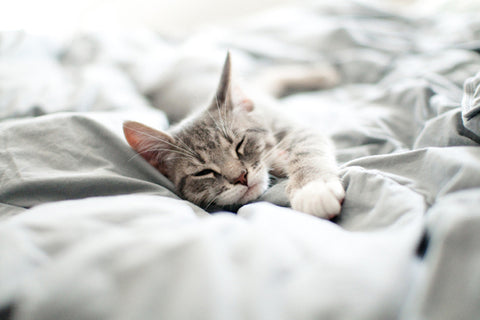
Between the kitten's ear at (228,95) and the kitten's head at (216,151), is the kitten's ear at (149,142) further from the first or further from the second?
the kitten's ear at (228,95)

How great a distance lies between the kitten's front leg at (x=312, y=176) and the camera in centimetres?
65

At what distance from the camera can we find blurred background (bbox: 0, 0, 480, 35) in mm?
2246

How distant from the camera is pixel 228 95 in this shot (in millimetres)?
1057

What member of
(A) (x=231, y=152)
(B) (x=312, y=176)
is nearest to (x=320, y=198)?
(B) (x=312, y=176)

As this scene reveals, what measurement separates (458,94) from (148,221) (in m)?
1.04

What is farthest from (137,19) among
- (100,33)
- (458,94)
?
(458,94)

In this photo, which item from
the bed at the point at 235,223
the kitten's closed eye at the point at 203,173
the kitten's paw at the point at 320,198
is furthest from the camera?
the kitten's closed eye at the point at 203,173

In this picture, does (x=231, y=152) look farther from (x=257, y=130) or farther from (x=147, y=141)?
(x=147, y=141)

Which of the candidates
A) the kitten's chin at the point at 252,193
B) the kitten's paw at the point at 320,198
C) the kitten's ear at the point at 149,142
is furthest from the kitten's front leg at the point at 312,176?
the kitten's ear at the point at 149,142

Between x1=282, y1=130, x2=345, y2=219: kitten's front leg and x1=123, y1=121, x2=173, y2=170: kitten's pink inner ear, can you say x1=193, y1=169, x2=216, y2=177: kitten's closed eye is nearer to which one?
x1=123, y1=121, x2=173, y2=170: kitten's pink inner ear

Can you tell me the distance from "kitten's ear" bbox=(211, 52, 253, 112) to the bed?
289mm

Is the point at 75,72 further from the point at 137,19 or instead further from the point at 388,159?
the point at 137,19

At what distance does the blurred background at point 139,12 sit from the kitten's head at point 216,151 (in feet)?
5.15

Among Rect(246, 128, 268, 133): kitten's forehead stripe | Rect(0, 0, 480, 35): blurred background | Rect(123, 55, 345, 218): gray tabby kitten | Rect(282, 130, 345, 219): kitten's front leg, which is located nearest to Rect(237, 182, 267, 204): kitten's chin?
Rect(123, 55, 345, 218): gray tabby kitten
